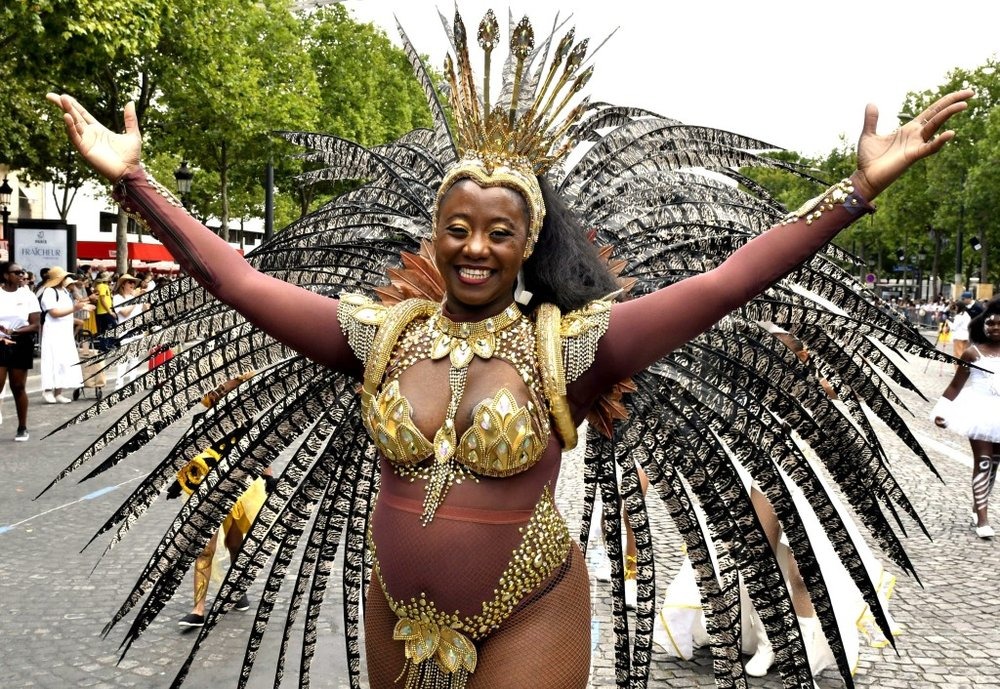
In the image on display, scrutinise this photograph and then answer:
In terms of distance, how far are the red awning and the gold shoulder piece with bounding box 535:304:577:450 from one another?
37809mm

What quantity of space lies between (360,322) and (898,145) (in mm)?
1244

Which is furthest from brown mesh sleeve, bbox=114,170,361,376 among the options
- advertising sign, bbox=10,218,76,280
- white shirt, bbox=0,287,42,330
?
advertising sign, bbox=10,218,76,280

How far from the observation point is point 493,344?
7.30ft

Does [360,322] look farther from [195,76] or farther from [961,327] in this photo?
[195,76]

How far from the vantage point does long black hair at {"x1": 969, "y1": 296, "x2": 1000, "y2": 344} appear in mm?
7270

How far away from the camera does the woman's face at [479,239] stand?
216 cm

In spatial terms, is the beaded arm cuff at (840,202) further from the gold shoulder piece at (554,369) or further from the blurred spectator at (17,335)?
the blurred spectator at (17,335)

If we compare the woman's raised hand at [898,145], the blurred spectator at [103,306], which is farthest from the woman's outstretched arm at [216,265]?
the blurred spectator at [103,306]

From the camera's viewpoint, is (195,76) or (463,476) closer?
(463,476)

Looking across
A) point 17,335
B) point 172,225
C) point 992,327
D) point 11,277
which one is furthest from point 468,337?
point 11,277

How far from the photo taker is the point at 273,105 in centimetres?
2444

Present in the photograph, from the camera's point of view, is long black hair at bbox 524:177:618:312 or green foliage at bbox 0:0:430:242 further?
green foliage at bbox 0:0:430:242

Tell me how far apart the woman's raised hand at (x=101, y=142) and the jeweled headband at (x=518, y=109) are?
2.49 ft

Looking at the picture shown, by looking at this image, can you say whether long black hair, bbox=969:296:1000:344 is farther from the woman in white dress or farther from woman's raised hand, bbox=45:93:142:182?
the woman in white dress
